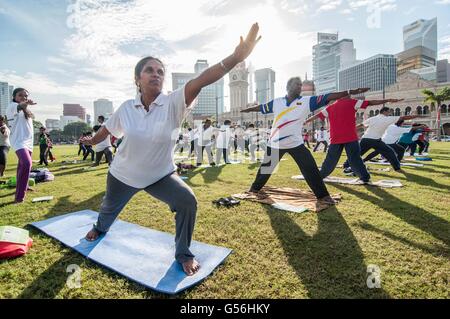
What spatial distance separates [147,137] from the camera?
9.36 feet

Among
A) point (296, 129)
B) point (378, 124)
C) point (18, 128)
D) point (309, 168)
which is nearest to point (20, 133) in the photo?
point (18, 128)

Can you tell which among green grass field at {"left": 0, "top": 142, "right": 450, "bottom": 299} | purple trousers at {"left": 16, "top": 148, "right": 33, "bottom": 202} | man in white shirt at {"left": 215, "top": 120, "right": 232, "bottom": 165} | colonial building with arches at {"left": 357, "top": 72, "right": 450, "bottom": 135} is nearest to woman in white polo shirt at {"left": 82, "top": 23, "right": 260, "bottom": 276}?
green grass field at {"left": 0, "top": 142, "right": 450, "bottom": 299}

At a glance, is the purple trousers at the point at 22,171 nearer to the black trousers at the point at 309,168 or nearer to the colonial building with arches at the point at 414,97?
the black trousers at the point at 309,168

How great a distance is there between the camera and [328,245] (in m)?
3.56

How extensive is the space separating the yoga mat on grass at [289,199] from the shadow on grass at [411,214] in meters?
0.84

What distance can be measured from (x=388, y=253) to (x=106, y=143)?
37.7 feet

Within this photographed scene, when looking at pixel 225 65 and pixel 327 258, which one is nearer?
pixel 225 65

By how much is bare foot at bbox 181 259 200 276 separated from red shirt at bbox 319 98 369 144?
584 centimetres

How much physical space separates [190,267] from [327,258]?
165 cm

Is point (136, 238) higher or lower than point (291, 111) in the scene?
lower

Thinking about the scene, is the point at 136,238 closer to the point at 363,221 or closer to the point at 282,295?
the point at 282,295

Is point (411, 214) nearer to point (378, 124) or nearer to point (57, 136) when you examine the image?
point (378, 124)

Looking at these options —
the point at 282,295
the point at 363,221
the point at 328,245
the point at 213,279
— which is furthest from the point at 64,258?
the point at 363,221
